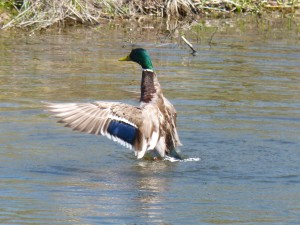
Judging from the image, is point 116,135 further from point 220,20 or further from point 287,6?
point 287,6

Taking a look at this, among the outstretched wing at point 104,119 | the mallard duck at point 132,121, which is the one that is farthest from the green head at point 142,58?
the outstretched wing at point 104,119

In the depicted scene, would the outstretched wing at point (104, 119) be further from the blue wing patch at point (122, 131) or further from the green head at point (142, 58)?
the green head at point (142, 58)

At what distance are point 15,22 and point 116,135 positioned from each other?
783 centimetres

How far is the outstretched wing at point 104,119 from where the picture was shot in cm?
885

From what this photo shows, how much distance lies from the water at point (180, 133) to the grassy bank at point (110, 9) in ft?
1.55

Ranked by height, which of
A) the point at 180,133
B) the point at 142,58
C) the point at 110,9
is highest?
the point at 142,58

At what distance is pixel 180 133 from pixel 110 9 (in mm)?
7959

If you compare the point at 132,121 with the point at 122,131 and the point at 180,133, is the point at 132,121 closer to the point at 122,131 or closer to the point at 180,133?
the point at 122,131

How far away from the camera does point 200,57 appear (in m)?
14.5

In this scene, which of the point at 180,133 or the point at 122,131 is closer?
the point at 122,131

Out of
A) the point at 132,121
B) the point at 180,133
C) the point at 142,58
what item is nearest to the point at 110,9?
the point at 180,133

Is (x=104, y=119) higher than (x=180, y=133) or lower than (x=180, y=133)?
higher

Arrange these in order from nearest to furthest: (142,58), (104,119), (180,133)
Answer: (104,119) → (142,58) → (180,133)

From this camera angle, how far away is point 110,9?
1786 cm
